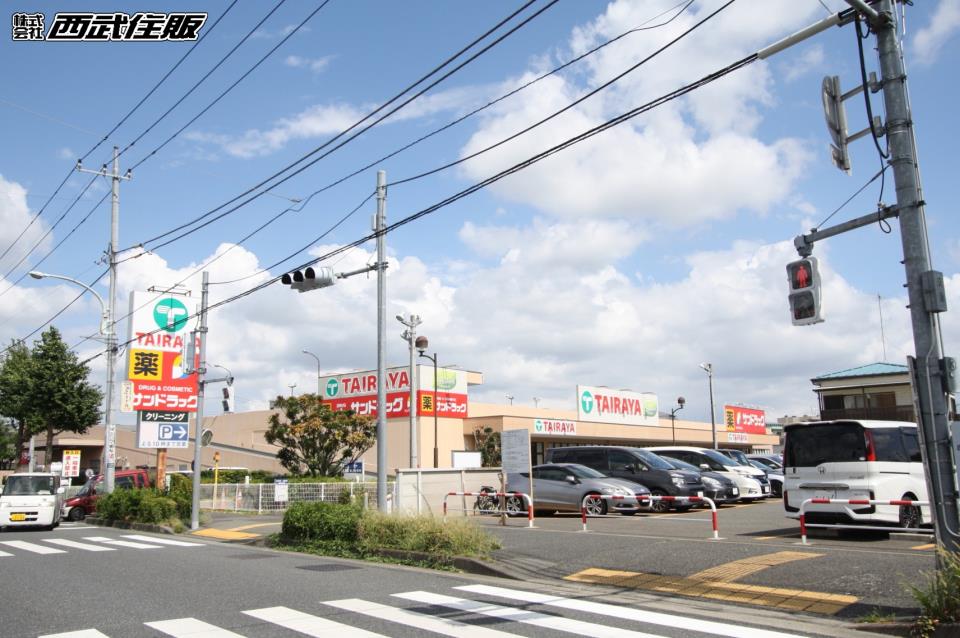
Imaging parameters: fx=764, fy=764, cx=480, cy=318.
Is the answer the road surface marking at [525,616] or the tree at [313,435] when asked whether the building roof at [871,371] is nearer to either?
the tree at [313,435]

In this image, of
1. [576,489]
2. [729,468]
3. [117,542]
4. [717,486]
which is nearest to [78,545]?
[117,542]

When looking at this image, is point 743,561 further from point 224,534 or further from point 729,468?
point 729,468

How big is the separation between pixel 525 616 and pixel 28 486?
20.6 metres

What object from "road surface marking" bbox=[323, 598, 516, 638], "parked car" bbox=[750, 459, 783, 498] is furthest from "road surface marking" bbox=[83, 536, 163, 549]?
"parked car" bbox=[750, 459, 783, 498]

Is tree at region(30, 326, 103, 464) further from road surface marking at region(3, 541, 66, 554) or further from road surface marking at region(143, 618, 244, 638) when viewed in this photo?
road surface marking at region(143, 618, 244, 638)

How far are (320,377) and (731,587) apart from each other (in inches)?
1688

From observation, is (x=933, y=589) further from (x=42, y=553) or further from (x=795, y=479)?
(x=42, y=553)

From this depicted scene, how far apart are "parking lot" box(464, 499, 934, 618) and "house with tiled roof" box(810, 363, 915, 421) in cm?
2156

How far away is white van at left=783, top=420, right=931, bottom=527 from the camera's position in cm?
1256

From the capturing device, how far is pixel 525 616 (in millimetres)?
8062

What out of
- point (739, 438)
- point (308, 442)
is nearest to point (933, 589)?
point (308, 442)

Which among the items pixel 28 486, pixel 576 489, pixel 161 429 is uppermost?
pixel 161 429

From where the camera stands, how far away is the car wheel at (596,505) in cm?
1878

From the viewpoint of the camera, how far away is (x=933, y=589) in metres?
6.84
